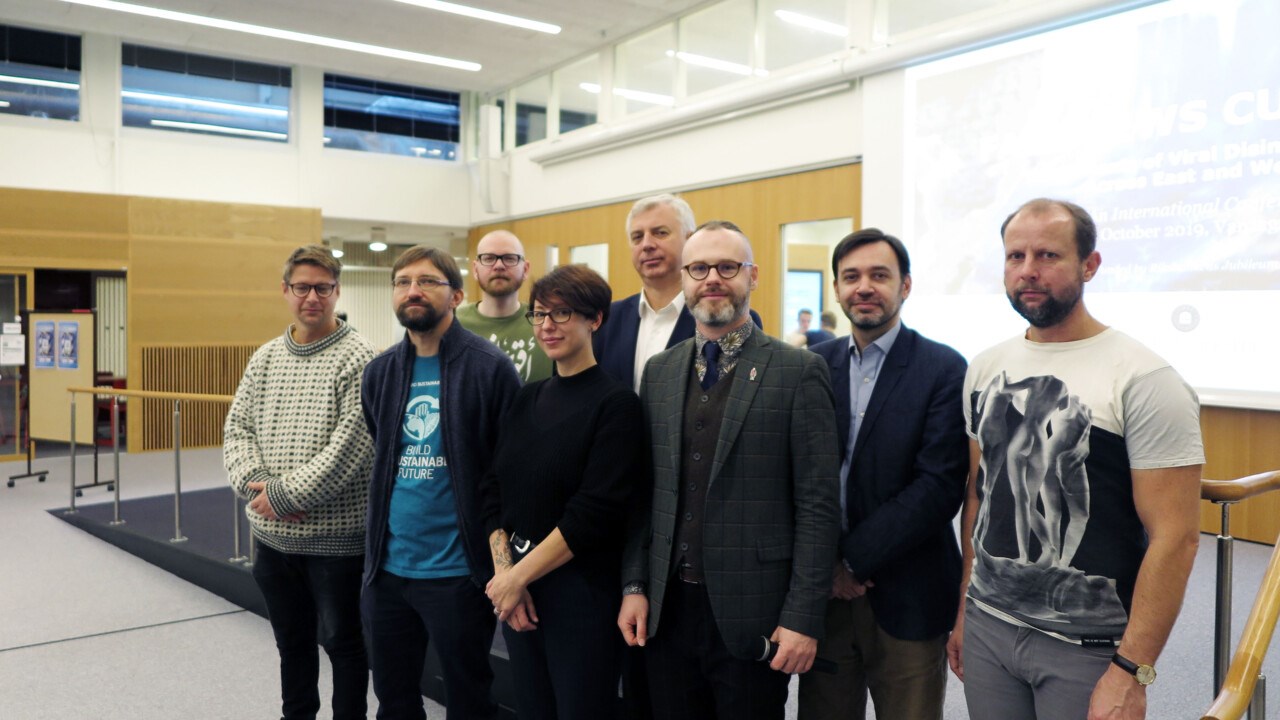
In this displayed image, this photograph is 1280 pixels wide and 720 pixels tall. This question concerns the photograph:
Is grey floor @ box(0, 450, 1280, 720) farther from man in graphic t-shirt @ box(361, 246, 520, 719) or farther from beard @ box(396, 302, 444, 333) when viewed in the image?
beard @ box(396, 302, 444, 333)

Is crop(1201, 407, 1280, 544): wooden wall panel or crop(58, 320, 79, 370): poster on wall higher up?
crop(58, 320, 79, 370): poster on wall

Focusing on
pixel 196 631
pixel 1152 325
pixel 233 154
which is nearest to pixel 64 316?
pixel 233 154

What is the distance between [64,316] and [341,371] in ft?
25.3

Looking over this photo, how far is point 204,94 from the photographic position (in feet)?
33.9

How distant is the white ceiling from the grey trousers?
308 inches

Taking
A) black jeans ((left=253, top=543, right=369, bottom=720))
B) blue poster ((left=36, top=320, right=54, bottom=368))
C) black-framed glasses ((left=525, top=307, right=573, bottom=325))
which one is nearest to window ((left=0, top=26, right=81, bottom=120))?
blue poster ((left=36, top=320, right=54, bottom=368))

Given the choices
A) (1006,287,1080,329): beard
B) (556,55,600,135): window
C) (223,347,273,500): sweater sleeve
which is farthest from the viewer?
(556,55,600,135): window

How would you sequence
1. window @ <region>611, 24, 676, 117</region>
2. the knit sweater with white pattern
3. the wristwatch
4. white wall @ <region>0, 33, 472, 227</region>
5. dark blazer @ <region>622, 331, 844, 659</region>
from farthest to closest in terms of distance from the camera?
white wall @ <region>0, 33, 472, 227</region> < window @ <region>611, 24, 676, 117</region> < the knit sweater with white pattern < dark blazer @ <region>622, 331, 844, 659</region> < the wristwatch

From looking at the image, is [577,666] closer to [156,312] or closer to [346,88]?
[156,312]

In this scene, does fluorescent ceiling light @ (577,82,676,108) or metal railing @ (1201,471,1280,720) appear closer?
metal railing @ (1201,471,1280,720)

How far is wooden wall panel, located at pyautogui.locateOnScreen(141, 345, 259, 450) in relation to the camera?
9.62m

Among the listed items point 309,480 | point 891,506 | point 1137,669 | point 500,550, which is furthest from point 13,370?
point 1137,669

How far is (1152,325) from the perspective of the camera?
5.11 meters

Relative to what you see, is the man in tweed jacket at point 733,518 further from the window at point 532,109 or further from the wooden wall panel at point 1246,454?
the window at point 532,109
